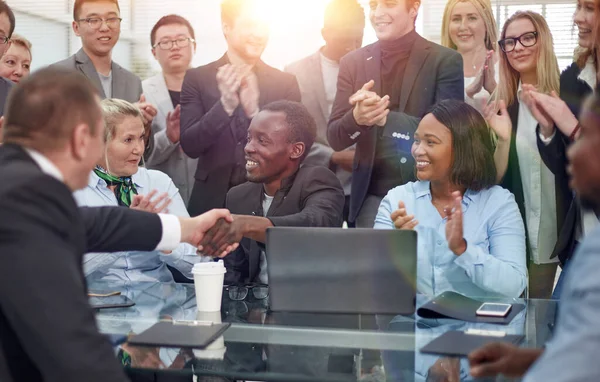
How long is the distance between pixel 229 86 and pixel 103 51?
0.75 metres

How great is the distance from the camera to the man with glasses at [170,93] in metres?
4.19

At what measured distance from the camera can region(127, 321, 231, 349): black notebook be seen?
77.4 inches

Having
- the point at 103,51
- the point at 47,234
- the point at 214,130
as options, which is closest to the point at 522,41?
the point at 214,130

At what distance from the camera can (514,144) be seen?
3.66 m

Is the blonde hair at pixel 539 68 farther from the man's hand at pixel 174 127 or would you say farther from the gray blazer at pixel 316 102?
the man's hand at pixel 174 127

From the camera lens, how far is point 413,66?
12.5ft

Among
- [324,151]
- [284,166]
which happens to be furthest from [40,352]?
[324,151]

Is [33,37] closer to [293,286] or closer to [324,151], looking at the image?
[324,151]

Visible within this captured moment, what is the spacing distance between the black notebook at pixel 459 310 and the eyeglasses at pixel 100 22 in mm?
2603

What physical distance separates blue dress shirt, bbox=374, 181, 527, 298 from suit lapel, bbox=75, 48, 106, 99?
186 centimetres

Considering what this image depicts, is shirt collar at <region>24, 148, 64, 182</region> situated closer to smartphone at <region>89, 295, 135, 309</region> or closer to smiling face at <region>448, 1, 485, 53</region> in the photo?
smartphone at <region>89, 295, 135, 309</region>

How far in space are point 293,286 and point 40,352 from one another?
1.02 m

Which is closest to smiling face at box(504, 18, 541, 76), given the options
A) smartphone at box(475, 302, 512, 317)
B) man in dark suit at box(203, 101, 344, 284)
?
man in dark suit at box(203, 101, 344, 284)

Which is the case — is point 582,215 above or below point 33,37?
below
